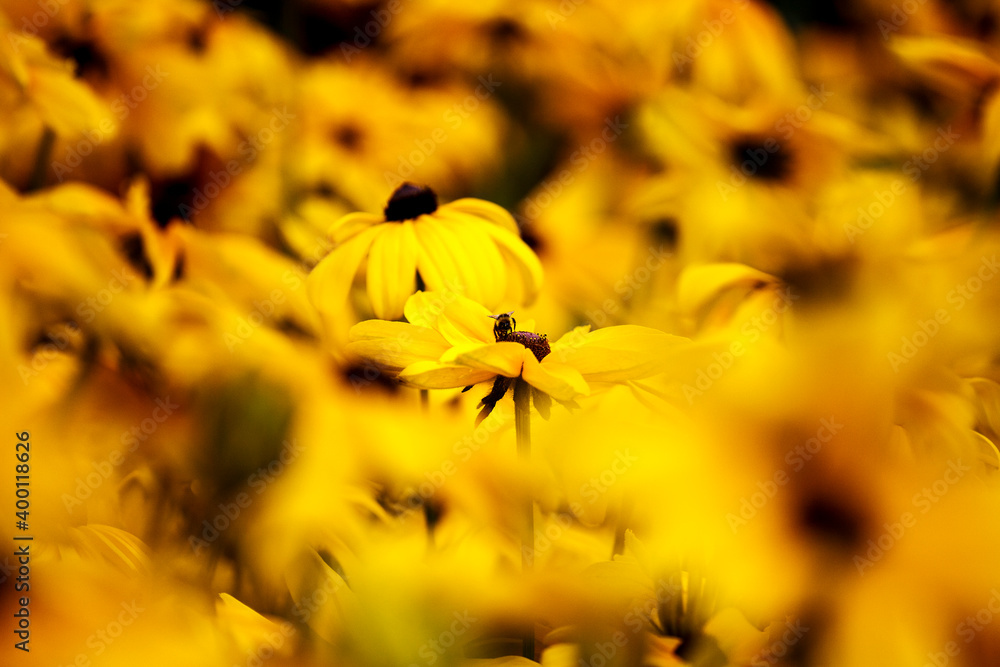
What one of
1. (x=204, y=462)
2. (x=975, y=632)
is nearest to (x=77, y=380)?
(x=204, y=462)

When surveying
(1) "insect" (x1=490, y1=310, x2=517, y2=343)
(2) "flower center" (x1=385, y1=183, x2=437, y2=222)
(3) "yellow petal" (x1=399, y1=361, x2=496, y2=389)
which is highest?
(2) "flower center" (x1=385, y1=183, x2=437, y2=222)

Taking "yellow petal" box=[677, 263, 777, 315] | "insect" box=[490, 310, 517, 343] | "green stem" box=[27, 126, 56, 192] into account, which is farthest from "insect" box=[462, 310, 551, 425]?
"green stem" box=[27, 126, 56, 192]

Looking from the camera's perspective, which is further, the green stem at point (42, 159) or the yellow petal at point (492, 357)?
the green stem at point (42, 159)

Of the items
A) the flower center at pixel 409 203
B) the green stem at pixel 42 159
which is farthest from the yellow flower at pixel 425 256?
the green stem at pixel 42 159

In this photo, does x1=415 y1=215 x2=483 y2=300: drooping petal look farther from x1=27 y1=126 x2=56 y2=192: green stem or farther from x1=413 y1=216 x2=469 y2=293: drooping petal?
x1=27 y1=126 x2=56 y2=192: green stem

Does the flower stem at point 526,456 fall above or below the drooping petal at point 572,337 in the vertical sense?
below

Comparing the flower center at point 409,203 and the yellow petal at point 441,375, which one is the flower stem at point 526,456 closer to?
the yellow petal at point 441,375

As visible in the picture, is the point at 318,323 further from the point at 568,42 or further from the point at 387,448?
the point at 568,42
